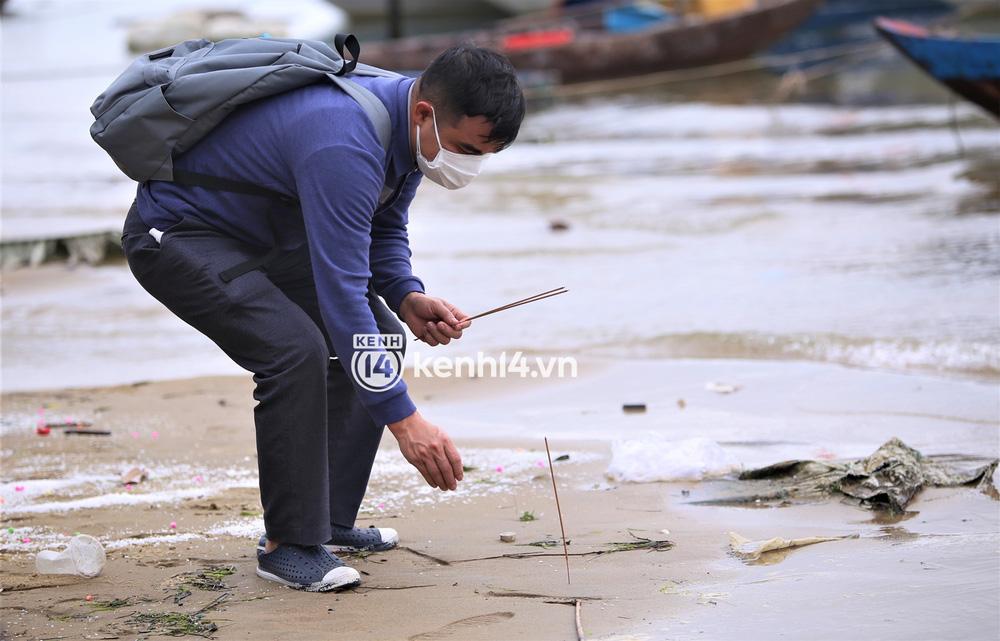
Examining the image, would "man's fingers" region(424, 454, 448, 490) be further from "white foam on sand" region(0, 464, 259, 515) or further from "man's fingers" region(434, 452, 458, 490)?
"white foam on sand" region(0, 464, 259, 515)

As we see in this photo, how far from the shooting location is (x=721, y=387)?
505 cm

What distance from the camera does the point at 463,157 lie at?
2.78 meters

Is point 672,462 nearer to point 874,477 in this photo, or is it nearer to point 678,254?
point 874,477

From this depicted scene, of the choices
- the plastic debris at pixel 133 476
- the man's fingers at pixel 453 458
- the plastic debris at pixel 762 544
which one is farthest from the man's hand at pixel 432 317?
the plastic debris at pixel 133 476

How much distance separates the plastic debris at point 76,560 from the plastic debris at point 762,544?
170 cm

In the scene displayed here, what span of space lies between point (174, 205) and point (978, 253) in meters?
5.87

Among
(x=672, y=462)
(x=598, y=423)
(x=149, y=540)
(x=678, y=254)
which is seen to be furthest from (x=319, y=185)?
(x=678, y=254)

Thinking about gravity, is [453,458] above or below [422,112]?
below

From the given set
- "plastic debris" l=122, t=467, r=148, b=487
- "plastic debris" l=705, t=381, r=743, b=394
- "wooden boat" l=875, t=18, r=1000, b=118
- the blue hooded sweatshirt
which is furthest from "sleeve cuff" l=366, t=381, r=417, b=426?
"wooden boat" l=875, t=18, r=1000, b=118

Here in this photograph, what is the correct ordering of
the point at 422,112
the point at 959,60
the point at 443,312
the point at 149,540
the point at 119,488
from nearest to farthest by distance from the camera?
1. the point at 422,112
2. the point at 443,312
3. the point at 149,540
4. the point at 119,488
5. the point at 959,60

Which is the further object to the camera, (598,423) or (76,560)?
(598,423)

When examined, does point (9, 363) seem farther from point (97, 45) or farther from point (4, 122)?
point (97, 45)

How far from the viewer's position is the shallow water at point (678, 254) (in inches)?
232

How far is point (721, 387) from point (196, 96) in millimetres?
2968
